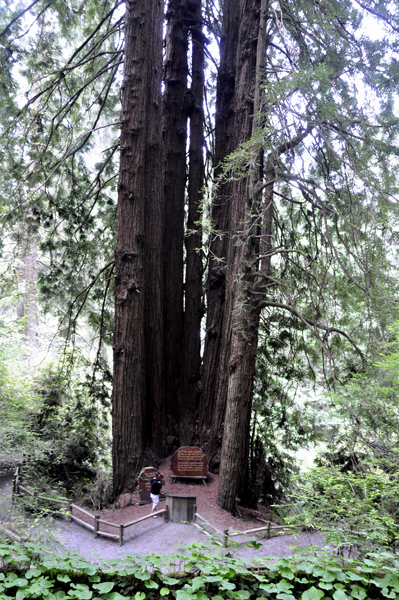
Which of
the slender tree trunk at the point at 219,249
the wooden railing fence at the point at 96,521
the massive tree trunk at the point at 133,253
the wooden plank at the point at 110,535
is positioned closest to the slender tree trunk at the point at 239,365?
the wooden railing fence at the point at 96,521

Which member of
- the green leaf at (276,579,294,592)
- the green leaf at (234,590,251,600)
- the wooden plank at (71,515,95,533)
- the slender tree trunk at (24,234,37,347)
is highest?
the slender tree trunk at (24,234,37,347)

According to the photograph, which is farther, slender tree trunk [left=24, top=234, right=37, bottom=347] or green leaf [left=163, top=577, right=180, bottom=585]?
slender tree trunk [left=24, top=234, right=37, bottom=347]

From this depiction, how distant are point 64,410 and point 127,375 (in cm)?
336

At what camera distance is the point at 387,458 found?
4.80 metres

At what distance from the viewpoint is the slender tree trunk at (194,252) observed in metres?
7.94

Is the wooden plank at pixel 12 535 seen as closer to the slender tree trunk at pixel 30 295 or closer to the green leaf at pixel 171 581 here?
the green leaf at pixel 171 581

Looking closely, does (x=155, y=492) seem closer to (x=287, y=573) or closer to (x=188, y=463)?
(x=188, y=463)

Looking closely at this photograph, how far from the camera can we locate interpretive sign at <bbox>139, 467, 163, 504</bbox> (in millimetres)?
6441

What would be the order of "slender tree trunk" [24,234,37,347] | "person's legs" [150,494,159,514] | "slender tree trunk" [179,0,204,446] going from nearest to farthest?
"person's legs" [150,494,159,514]
"slender tree trunk" [179,0,204,446]
"slender tree trunk" [24,234,37,347]

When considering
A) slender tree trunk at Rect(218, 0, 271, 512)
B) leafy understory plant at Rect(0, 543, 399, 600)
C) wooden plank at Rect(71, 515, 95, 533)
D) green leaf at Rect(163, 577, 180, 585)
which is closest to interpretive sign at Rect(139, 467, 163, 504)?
wooden plank at Rect(71, 515, 95, 533)

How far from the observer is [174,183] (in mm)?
8422

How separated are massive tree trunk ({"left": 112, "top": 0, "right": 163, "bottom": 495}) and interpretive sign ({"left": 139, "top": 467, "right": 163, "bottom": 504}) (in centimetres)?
39

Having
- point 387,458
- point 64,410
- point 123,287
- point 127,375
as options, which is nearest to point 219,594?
point 387,458

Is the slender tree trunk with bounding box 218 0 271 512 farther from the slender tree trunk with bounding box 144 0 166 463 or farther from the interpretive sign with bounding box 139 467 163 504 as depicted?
the slender tree trunk with bounding box 144 0 166 463
